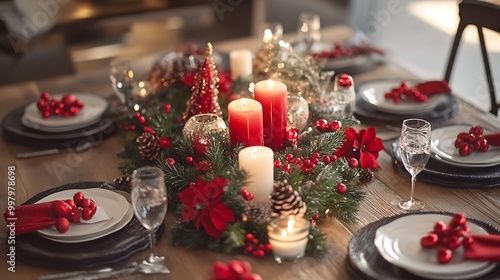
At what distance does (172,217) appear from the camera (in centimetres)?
131

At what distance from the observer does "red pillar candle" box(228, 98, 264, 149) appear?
1.34 metres

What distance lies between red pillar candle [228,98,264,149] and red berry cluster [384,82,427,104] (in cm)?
55

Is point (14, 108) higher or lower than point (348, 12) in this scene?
higher

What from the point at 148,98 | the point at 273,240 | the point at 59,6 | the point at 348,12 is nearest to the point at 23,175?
the point at 148,98

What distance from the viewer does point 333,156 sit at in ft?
4.56

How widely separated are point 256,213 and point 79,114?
0.78m

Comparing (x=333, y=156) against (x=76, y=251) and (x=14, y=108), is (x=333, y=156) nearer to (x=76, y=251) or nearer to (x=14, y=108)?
(x=76, y=251)

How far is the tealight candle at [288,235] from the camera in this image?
1114mm

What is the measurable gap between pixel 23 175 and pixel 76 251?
43cm

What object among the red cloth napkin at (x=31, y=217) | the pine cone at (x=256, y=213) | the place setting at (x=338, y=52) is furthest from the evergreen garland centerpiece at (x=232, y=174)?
the place setting at (x=338, y=52)

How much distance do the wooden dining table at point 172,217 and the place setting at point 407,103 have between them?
32 millimetres

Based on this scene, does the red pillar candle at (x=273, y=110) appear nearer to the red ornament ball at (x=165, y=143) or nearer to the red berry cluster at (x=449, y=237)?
the red ornament ball at (x=165, y=143)

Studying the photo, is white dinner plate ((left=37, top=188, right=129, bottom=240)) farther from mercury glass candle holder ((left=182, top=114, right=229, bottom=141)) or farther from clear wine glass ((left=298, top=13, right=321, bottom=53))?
clear wine glass ((left=298, top=13, right=321, bottom=53))

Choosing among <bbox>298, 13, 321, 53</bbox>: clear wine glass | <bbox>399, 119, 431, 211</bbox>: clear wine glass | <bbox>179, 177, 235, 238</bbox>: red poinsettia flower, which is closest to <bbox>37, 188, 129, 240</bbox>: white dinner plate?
<bbox>179, 177, 235, 238</bbox>: red poinsettia flower
